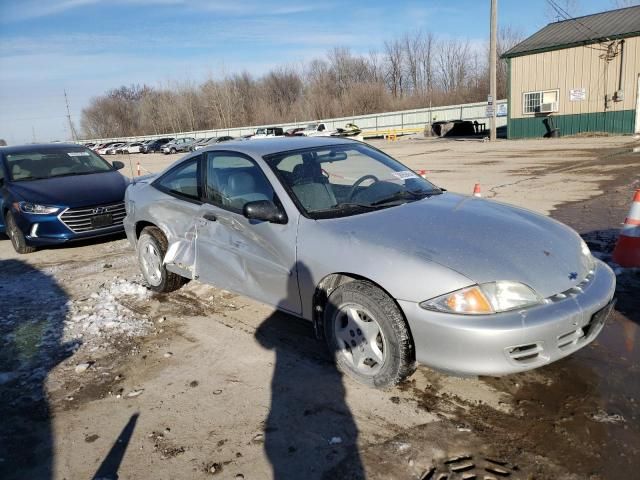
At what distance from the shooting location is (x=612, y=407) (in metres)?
2.92

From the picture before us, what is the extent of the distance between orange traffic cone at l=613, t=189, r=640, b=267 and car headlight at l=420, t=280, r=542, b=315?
2.87 m

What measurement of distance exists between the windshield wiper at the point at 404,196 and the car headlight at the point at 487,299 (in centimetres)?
120

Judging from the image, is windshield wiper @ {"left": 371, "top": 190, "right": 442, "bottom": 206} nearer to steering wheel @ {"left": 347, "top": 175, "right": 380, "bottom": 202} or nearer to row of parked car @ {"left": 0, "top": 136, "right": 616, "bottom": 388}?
row of parked car @ {"left": 0, "top": 136, "right": 616, "bottom": 388}

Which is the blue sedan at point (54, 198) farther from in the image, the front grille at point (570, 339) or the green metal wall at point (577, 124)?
the green metal wall at point (577, 124)

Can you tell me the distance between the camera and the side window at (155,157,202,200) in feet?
15.3

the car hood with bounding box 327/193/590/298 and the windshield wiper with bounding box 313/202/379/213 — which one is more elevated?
the windshield wiper with bounding box 313/202/379/213

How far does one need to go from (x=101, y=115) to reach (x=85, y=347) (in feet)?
376

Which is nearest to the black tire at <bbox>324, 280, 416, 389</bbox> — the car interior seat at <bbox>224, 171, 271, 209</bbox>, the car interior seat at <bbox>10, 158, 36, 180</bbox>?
the car interior seat at <bbox>224, 171, 271, 209</bbox>

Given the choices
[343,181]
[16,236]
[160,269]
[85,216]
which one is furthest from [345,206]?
[16,236]

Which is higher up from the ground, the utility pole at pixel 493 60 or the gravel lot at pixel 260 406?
the utility pole at pixel 493 60

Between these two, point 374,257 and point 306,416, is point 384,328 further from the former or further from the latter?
point 306,416

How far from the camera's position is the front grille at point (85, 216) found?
7.34 meters

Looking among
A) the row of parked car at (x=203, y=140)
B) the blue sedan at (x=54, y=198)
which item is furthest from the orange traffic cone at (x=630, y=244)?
the row of parked car at (x=203, y=140)

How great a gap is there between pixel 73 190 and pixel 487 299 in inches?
270
